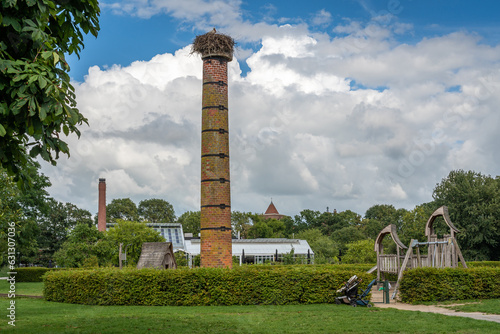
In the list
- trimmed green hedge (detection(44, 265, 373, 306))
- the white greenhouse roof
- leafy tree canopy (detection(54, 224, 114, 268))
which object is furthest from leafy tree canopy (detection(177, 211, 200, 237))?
trimmed green hedge (detection(44, 265, 373, 306))

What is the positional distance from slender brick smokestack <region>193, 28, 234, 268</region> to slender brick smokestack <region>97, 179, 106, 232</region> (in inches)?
Result: 1148

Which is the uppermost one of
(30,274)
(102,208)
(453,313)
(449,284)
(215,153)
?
(215,153)

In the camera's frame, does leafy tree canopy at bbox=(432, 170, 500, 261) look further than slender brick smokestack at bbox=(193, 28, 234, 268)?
Yes

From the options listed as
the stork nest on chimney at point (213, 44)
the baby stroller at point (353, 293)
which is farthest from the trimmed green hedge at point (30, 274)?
the baby stroller at point (353, 293)

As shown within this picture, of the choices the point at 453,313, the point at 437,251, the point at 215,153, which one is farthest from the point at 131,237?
the point at 453,313

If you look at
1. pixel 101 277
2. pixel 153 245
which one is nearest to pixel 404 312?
pixel 101 277

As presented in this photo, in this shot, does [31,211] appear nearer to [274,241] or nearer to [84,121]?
[274,241]

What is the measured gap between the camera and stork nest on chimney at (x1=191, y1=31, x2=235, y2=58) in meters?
22.0

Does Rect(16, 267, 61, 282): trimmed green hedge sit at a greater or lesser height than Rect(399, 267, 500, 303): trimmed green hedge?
lesser

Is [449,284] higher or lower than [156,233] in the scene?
lower

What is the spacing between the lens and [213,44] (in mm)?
21969

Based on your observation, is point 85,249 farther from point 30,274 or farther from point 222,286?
point 222,286

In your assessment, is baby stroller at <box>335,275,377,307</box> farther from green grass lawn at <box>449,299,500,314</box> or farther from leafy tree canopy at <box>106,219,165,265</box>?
leafy tree canopy at <box>106,219,165,265</box>

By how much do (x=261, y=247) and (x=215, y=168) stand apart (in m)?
36.3
